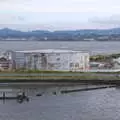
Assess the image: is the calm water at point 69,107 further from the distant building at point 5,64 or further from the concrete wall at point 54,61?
the distant building at point 5,64

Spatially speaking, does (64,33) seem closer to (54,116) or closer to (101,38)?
(101,38)

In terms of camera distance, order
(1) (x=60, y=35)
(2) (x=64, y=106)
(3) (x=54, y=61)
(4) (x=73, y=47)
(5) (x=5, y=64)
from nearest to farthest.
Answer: (2) (x=64, y=106) → (3) (x=54, y=61) → (5) (x=5, y=64) → (4) (x=73, y=47) → (1) (x=60, y=35)

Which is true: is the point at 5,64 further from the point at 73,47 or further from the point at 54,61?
the point at 73,47

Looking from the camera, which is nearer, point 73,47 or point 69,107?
point 69,107

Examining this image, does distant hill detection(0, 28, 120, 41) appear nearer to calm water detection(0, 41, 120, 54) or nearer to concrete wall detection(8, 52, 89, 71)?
calm water detection(0, 41, 120, 54)

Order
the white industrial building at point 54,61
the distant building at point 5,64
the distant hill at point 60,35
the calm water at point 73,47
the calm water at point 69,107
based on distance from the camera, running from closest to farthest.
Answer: the calm water at point 69,107 < the white industrial building at point 54,61 < the distant building at point 5,64 < the calm water at point 73,47 < the distant hill at point 60,35

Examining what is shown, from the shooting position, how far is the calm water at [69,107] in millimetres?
14836

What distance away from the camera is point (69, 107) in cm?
1698

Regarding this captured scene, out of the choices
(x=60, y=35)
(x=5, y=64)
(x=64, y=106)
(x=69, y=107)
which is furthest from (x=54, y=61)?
(x=60, y=35)

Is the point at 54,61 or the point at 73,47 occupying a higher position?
the point at 54,61

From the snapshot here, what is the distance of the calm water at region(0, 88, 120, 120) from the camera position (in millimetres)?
14836

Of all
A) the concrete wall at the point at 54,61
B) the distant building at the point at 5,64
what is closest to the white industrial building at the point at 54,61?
the concrete wall at the point at 54,61

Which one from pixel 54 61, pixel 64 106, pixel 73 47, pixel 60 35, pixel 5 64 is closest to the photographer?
pixel 64 106

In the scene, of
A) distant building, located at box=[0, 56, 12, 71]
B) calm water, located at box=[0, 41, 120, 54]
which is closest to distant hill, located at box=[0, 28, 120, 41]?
calm water, located at box=[0, 41, 120, 54]
